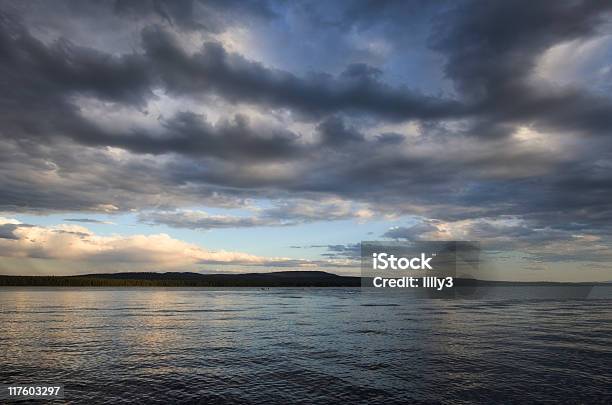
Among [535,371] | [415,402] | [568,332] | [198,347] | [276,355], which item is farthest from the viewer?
[568,332]

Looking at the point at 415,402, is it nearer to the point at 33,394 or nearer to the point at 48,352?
the point at 33,394

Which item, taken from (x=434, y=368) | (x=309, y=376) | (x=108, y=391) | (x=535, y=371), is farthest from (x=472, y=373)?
(x=108, y=391)

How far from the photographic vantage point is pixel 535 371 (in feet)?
121

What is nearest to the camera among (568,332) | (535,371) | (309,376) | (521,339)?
(309,376)

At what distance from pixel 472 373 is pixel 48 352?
3949 centimetres

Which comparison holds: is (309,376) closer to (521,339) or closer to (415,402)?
(415,402)

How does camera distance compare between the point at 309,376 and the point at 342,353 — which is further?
the point at 342,353

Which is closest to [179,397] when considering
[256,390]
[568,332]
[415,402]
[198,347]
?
[256,390]

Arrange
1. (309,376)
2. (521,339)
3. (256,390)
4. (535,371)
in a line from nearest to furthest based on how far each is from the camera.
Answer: (256,390) < (309,376) < (535,371) < (521,339)

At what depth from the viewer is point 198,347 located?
47.6 m

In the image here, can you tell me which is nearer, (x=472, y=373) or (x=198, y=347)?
(x=472, y=373)

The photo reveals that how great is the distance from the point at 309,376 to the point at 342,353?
36.8 ft

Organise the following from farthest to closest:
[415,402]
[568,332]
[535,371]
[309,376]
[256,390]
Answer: [568,332], [535,371], [309,376], [256,390], [415,402]

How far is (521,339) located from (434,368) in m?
24.7
